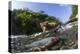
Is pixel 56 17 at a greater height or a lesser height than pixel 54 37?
greater

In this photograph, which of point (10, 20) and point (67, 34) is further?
point (67, 34)

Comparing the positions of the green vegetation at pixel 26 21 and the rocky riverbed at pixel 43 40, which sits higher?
the green vegetation at pixel 26 21

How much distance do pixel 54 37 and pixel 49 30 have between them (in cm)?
10

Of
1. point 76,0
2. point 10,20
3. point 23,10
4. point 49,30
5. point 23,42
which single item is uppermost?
point 76,0

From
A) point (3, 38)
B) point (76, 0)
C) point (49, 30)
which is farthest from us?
point (76, 0)

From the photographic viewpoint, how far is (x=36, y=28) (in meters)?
1.82

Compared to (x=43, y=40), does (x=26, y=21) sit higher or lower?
higher

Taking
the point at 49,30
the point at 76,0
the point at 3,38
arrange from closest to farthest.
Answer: the point at 3,38
the point at 49,30
the point at 76,0

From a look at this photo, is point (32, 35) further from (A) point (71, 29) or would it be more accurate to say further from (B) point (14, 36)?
(A) point (71, 29)

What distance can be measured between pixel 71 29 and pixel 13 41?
0.73 metres

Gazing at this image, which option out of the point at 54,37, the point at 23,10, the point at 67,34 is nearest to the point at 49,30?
the point at 54,37

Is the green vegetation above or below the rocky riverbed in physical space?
above

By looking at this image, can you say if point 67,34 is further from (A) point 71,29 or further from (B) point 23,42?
(B) point 23,42

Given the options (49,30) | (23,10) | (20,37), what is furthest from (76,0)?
(20,37)
